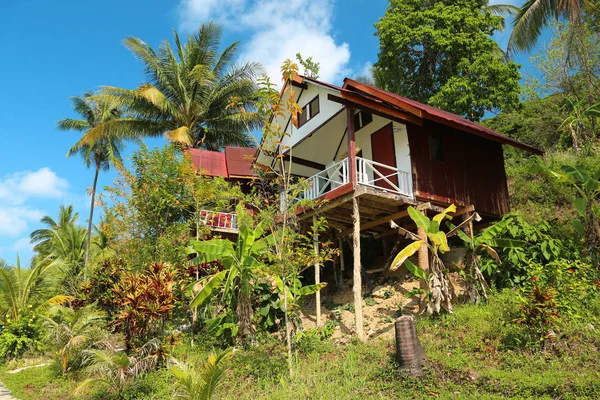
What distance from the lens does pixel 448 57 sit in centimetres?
2461

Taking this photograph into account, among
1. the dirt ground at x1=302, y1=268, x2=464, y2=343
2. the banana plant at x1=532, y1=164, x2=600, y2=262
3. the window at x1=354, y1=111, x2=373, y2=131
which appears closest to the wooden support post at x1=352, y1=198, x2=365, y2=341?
the dirt ground at x1=302, y1=268, x2=464, y2=343

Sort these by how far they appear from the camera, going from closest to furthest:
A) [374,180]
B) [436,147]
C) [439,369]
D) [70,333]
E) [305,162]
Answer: [439,369] → [70,333] → [374,180] → [436,147] → [305,162]

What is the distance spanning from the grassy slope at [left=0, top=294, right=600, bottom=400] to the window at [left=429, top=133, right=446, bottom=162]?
4833 millimetres

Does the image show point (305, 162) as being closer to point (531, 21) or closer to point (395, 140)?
point (395, 140)

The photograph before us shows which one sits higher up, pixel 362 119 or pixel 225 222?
pixel 362 119

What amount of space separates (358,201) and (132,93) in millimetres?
17128

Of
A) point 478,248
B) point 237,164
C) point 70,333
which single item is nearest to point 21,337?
point 70,333

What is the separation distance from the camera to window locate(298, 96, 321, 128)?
51.6 feet

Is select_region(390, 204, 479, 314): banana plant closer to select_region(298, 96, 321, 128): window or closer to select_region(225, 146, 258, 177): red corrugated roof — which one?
select_region(298, 96, 321, 128): window

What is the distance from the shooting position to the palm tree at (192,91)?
1019 inches

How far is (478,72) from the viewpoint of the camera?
22781 mm

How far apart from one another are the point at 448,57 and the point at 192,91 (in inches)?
534

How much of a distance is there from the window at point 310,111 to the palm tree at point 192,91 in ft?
31.1

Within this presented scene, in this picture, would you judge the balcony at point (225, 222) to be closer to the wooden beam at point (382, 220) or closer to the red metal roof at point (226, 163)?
the red metal roof at point (226, 163)
